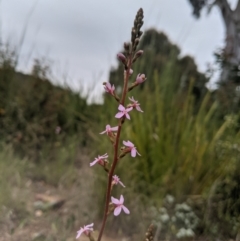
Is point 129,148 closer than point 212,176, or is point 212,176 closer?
point 129,148

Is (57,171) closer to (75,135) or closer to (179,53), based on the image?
(75,135)

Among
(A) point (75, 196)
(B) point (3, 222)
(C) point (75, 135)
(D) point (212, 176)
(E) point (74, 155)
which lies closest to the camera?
(B) point (3, 222)

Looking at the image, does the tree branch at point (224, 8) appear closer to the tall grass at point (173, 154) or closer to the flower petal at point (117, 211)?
the tall grass at point (173, 154)

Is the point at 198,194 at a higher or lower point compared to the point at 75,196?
higher

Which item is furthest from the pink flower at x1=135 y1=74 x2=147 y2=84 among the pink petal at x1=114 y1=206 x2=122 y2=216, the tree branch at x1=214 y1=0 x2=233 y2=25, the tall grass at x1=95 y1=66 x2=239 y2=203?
the tree branch at x1=214 y1=0 x2=233 y2=25

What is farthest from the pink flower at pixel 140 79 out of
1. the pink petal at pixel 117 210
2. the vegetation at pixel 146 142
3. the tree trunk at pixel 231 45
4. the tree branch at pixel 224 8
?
the tree branch at pixel 224 8

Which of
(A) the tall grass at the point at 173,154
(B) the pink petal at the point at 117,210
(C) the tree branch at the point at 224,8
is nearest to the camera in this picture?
(B) the pink petal at the point at 117,210

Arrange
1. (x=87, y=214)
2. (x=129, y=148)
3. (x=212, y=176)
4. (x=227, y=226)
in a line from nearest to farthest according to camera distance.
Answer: (x=129, y=148) → (x=227, y=226) → (x=87, y=214) → (x=212, y=176)

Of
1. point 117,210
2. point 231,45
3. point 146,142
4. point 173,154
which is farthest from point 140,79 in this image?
point 231,45

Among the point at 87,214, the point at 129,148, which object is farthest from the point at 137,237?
the point at 129,148
